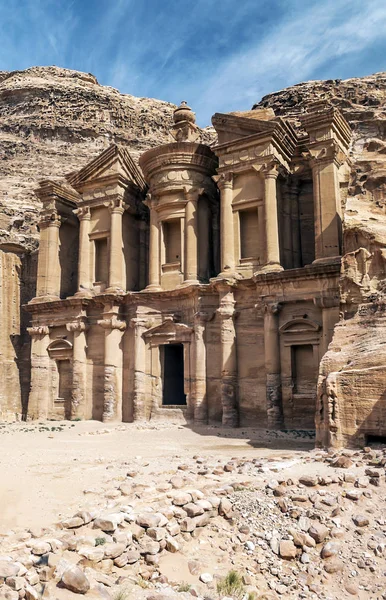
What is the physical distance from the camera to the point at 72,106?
40.6 meters

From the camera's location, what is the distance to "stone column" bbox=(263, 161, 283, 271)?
20.5 m

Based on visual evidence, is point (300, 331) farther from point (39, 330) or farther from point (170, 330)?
point (39, 330)

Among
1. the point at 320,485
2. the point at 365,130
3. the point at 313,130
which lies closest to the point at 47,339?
the point at 313,130

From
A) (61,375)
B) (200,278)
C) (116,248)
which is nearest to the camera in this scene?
(200,278)

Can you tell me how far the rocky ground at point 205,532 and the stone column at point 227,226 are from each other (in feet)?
39.4

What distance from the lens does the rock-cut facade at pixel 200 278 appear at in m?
19.4

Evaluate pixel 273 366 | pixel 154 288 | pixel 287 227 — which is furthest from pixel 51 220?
pixel 273 366

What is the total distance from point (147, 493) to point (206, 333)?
44.5ft

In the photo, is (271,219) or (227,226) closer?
(271,219)

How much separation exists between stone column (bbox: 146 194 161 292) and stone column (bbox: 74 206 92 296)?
139 inches

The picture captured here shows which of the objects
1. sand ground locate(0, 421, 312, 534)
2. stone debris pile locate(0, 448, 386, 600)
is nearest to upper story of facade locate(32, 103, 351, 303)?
sand ground locate(0, 421, 312, 534)

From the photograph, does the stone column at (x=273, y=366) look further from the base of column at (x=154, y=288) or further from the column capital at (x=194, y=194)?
the column capital at (x=194, y=194)

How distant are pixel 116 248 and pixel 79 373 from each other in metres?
6.11

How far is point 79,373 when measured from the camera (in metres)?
24.1
